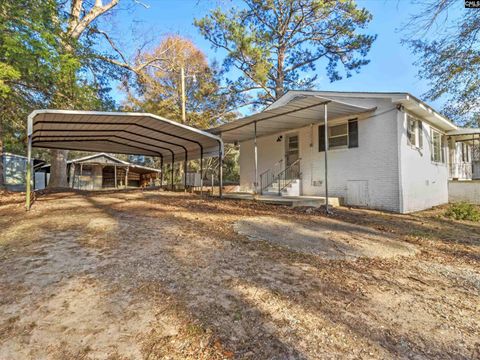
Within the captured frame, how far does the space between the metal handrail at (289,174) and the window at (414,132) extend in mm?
3856

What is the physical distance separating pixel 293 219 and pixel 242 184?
7.39 metres

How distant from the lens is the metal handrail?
10753 mm

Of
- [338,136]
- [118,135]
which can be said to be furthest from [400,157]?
[118,135]

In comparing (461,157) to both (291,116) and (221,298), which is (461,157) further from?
(221,298)

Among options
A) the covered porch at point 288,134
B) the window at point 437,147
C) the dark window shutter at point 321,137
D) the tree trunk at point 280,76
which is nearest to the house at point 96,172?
the tree trunk at point 280,76

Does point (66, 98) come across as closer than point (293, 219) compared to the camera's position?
No

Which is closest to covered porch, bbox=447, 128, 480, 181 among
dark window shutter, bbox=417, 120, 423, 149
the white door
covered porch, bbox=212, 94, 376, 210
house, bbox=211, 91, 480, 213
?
house, bbox=211, 91, 480, 213

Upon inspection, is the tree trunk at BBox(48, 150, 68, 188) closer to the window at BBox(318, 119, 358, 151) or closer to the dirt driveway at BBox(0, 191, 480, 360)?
the dirt driveway at BBox(0, 191, 480, 360)

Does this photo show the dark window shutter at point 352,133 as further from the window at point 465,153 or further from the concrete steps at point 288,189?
the window at point 465,153

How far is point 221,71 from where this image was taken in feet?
60.1

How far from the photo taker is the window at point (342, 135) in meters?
9.19

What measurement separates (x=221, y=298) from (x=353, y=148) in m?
8.19

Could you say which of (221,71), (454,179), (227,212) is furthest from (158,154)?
(454,179)

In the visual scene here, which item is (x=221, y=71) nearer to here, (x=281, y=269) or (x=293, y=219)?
(x=293, y=219)
